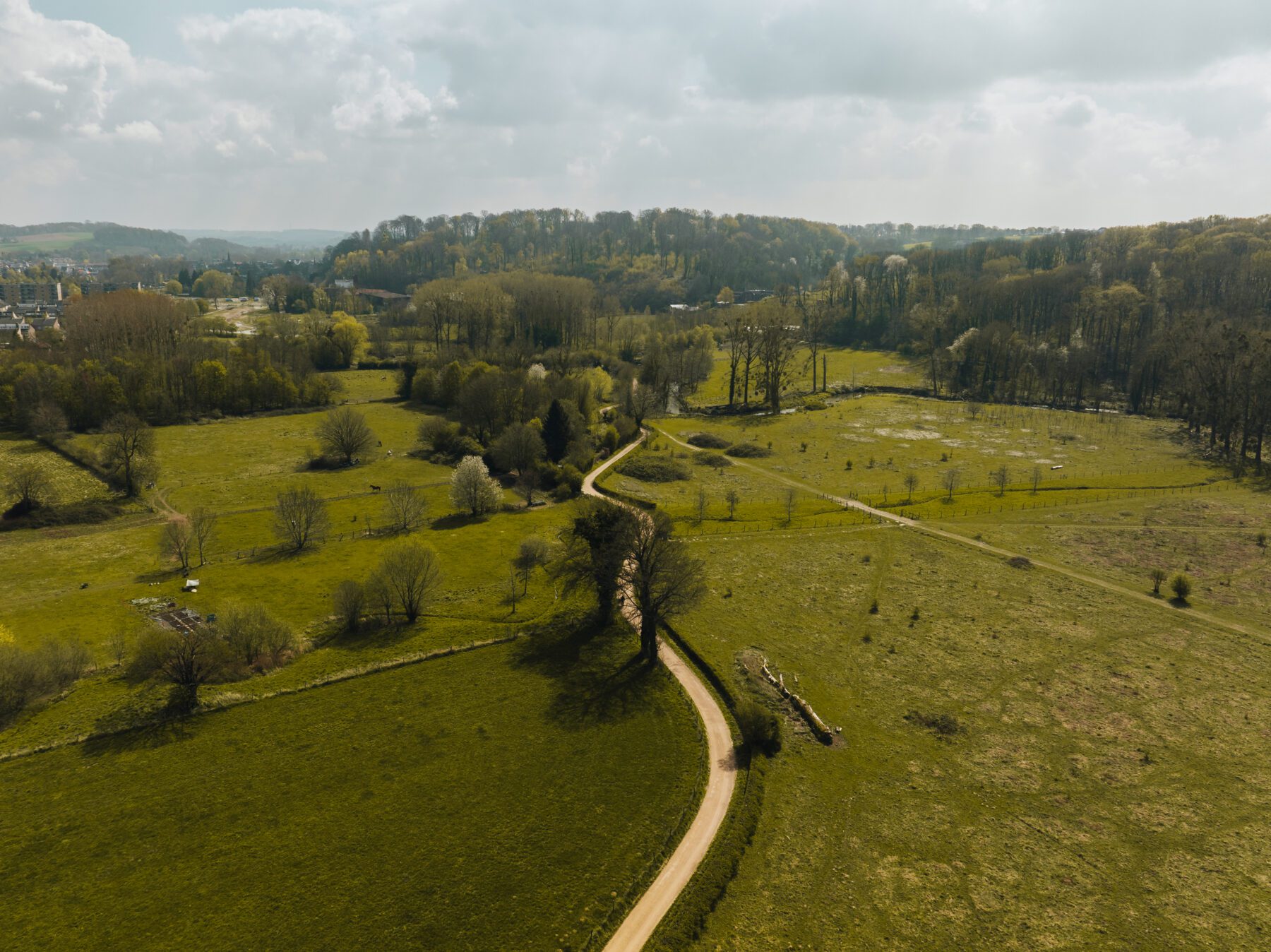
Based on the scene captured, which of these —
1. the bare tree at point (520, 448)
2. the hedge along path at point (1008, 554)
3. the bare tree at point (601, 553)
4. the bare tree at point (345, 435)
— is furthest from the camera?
the bare tree at point (345, 435)

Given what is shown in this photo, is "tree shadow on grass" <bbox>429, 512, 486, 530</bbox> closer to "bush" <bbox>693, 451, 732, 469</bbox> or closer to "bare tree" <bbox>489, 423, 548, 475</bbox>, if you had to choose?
"bare tree" <bbox>489, 423, 548, 475</bbox>

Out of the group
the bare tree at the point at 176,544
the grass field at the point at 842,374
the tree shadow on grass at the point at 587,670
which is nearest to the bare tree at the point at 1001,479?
the tree shadow on grass at the point at 587,670

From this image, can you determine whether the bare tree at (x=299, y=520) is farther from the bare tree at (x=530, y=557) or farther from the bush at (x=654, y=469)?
the bush at (x=654, y=469)

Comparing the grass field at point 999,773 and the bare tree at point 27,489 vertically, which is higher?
the bare tree at point 27,489

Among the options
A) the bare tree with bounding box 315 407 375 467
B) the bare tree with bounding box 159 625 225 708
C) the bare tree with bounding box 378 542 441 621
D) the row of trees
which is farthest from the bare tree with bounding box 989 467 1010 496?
→ the row of trees

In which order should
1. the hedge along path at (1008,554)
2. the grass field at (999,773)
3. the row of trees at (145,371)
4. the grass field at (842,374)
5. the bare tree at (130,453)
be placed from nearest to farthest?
the grass field at (999,773), the hedge along path at (1008,554), the bare tree at (130,453), the row of trees at (145,371), the grass field at (842,374)

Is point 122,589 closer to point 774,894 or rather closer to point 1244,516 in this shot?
point 774,894

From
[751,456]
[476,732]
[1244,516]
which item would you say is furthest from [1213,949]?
[751,456]
